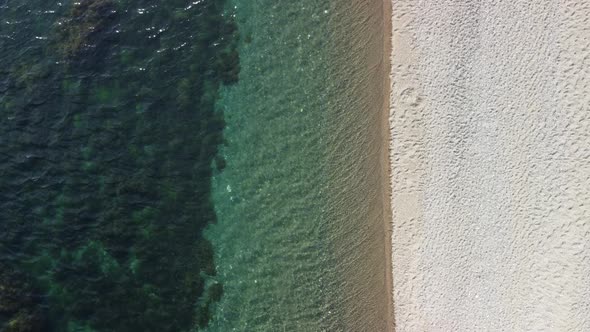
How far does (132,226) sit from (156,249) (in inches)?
15.6

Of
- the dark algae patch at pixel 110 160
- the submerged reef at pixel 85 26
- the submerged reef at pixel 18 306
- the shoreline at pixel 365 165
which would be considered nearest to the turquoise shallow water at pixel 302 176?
the shoreline at pixel 365 165

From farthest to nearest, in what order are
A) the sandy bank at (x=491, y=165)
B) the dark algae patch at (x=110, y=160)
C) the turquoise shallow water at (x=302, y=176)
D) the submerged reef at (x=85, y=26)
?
the submerged reef at (x=85, y=26)
the dark algae patch at (x=110, y=160)
the turquoise shallow water at (x=302, y=176)
the sandy bank at (x=491, y=165)

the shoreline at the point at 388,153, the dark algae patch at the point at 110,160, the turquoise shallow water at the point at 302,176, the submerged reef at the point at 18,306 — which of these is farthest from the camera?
the submerged reef at the point at 18,306

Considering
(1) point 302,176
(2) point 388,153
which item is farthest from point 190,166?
(2) point 388,153

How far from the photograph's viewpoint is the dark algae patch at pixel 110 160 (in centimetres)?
639

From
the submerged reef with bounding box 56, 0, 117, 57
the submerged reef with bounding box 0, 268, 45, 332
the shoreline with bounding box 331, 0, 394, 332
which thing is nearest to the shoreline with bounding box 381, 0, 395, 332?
the shoreline with bounding box 331, 0, 394, 332

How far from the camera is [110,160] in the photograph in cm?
656

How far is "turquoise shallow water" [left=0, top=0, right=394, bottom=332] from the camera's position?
5.98 metres

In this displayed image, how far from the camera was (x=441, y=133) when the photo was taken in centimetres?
560

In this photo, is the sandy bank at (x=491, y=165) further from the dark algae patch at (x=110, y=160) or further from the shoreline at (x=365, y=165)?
the dark algae patch at (x=110, y=160)

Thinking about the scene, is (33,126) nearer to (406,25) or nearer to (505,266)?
(406,25)

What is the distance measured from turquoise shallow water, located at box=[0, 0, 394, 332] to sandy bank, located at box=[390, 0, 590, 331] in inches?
13.9

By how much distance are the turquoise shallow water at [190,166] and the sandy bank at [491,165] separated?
354 millimetres

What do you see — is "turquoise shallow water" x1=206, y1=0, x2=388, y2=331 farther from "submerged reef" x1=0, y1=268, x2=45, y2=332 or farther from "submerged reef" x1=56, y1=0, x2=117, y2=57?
"submerged reef" x1=0, y1=268, x2=45, y2=332
